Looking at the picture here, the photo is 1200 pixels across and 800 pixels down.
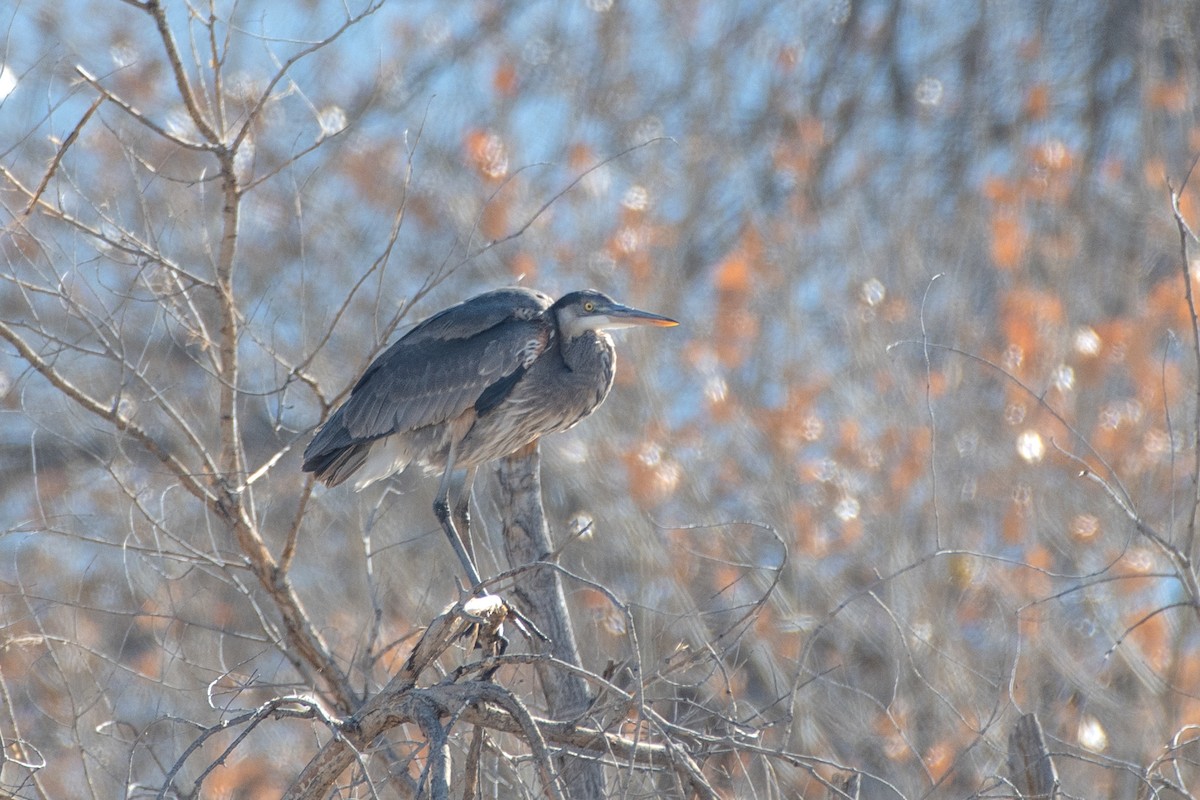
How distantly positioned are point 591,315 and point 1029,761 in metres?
2.72

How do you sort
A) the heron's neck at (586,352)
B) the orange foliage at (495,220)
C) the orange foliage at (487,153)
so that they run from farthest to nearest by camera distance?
1. the orange foliage at (487,153)
2. the orange foliage at (495,220)
3. the heron's neck at (586,352)

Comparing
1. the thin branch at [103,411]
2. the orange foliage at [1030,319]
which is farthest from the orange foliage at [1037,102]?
the thin branch at [103,411]

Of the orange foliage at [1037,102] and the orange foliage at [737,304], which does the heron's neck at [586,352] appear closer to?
the orange foliage at [737,304]

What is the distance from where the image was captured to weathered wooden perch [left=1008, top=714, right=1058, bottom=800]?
3.58 metres

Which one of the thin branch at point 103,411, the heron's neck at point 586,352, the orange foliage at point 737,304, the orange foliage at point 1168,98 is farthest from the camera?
the orange foliage at point 1168,98

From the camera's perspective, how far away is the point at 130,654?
9.97m

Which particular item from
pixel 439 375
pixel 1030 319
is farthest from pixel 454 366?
pixel 1030 319

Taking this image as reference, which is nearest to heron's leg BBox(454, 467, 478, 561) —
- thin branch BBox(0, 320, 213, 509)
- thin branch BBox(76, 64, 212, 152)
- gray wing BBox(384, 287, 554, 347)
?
gray wing BBox(384, 287, 554, 347)

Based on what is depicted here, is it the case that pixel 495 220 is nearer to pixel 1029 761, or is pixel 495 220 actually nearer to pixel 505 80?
pixel 505 80

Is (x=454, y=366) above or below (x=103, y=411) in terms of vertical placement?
below

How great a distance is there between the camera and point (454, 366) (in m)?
5.68

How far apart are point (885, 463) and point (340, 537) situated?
3.63 m

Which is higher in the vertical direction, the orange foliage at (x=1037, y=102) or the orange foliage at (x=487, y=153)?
the orange foliage at (x=487, y=153)

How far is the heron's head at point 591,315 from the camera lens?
5.73m
